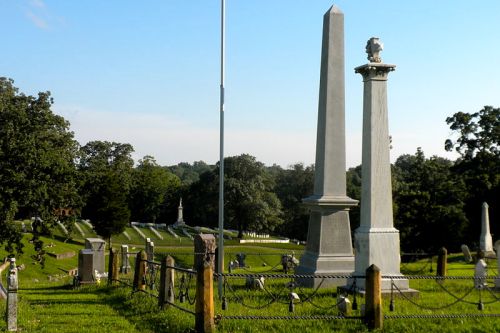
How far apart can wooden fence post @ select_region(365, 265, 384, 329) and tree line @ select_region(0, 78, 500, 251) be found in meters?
24.4

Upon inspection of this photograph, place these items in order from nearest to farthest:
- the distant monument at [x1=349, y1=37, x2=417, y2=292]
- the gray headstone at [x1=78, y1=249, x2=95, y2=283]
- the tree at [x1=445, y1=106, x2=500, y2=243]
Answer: the distant monument at [x1=349, y1=37, x2=417, y2=292], the gray headstone at [x1=78, y1=249, x2=95, y2=283], the tree at [x1=445, y1=106, x2=500, y2=243]

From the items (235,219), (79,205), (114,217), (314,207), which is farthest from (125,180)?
(314,207)

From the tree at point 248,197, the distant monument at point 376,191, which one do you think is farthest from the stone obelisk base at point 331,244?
the tree at point 248,197

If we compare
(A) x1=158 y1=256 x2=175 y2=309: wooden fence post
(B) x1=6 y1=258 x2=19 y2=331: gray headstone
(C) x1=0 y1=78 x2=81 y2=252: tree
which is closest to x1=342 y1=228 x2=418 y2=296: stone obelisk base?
(A) x1=158 y1=256 x2=175 y2=309: wooden fence post

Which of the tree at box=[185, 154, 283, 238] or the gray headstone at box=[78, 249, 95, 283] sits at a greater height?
the tree at box=[185, 154, 283, 238]

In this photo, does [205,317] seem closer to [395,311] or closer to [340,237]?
[395,311]

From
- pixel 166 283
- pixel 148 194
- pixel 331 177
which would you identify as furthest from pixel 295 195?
pixel 166 283

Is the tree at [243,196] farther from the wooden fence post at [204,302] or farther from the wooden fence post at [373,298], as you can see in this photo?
the wooden fence post at [204,302]

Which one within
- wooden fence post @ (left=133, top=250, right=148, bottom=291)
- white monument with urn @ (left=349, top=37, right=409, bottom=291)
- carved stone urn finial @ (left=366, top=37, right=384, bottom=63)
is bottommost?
wooden fence post @ (left=133, top=250, right=148, bottom=291)

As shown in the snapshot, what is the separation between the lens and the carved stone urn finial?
15.1 m

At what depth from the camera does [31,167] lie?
1284 inches

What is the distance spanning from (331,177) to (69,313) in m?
8.42

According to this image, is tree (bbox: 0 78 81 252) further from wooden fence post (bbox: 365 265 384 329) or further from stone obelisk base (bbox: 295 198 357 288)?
wooden fence post (bbox: 365 265 384 329)

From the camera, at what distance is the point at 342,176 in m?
17.4
